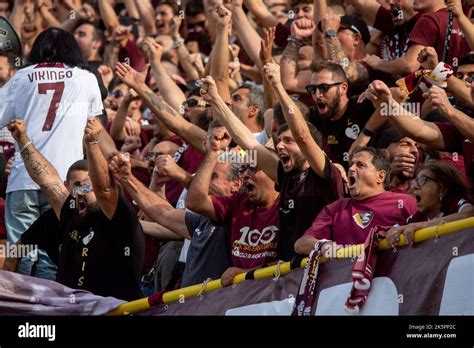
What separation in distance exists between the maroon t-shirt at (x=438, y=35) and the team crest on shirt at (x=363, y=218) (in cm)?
227

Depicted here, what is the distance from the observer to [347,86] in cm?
1051

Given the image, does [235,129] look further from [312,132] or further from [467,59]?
[467,59]

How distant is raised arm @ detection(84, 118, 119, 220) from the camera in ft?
32.7

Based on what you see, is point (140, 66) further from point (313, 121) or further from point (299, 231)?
point (299, 231)

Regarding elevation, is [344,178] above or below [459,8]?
below

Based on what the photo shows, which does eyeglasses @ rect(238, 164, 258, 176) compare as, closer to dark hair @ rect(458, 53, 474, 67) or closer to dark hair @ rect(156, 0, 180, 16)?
dark hair @ rect(458, 53, 474, 67)

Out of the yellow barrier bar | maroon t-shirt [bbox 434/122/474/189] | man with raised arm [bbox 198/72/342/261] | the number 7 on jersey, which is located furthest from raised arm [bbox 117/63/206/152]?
maroon t-shirt [bbox 434/122/474/189]

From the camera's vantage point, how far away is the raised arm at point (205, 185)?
973cm

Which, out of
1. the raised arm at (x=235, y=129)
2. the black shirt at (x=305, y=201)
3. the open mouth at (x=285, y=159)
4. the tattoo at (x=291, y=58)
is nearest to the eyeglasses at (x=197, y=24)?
the tattoo at (x=291, y=58)

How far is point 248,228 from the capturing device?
9484mm

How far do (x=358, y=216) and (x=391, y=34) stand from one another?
3568mm

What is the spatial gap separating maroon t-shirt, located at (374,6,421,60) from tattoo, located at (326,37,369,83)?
390 millimetres
